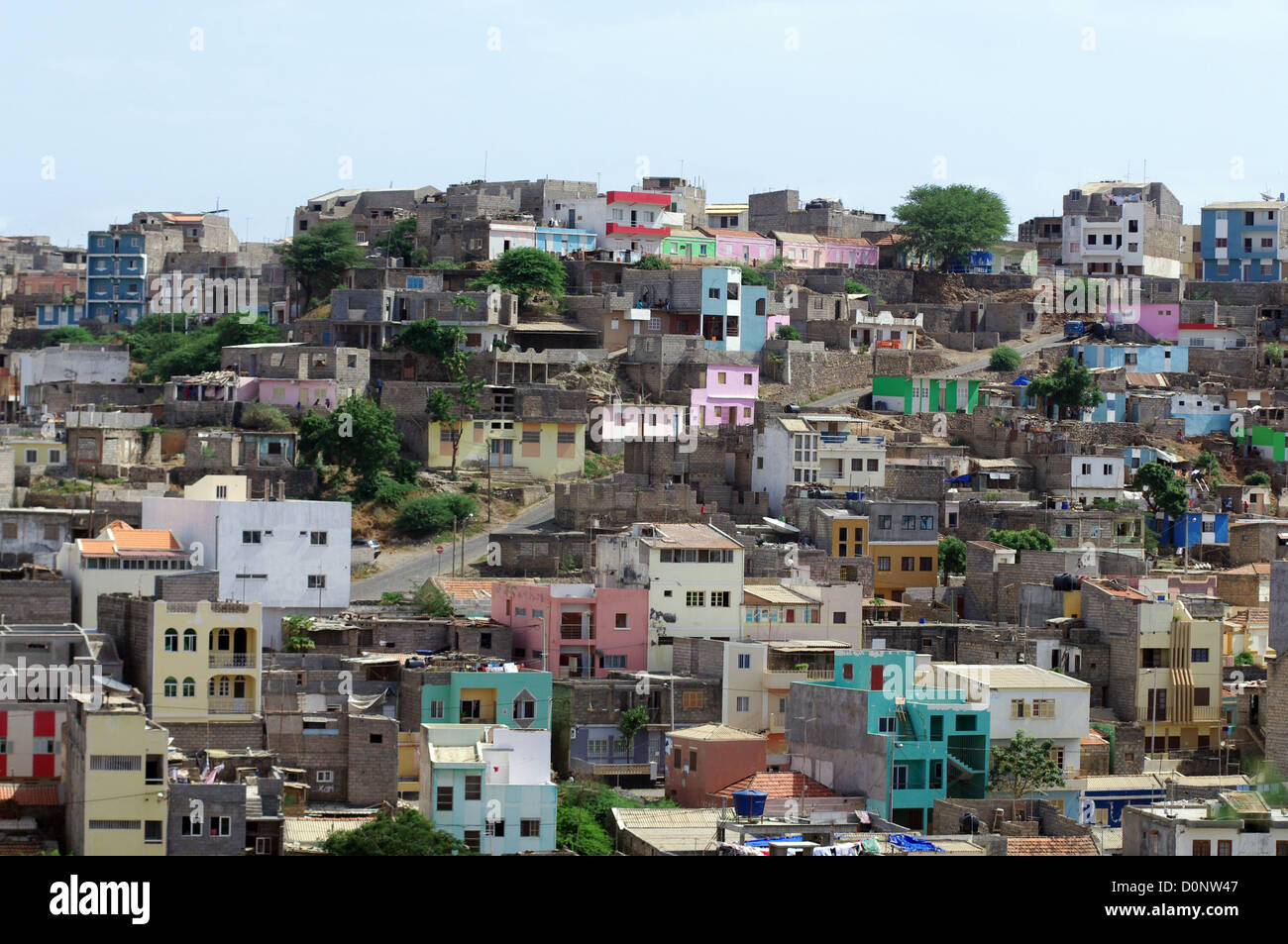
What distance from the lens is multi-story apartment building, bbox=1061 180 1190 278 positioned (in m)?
63.3

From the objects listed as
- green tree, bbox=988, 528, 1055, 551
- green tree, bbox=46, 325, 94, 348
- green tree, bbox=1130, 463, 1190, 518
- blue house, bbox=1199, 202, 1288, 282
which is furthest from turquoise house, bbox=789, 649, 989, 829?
blue house, bbox=1199, 202, 1288, 282

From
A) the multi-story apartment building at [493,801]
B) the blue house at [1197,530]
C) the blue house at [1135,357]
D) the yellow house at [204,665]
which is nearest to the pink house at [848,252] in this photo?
the blue house at [1135,357]

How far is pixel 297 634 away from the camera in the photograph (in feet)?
110

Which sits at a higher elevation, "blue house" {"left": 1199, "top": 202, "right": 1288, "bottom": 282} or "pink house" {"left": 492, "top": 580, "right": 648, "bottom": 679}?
"blue house" {"left": 1199, "top": 202, "right": 1288, "bottom": 282}

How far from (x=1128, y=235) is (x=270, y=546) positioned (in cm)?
3466

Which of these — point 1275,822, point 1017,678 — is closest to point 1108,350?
point 1017,678

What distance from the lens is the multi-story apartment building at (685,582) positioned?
34812mm

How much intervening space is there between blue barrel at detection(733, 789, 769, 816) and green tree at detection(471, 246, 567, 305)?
2582 cm

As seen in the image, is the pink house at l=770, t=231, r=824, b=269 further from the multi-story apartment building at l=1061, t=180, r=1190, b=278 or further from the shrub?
the shrub

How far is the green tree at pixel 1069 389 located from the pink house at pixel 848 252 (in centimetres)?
1294

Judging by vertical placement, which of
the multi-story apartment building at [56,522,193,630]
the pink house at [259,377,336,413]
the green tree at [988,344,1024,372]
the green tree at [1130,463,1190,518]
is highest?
the green tree at [988,344,1024,372]
